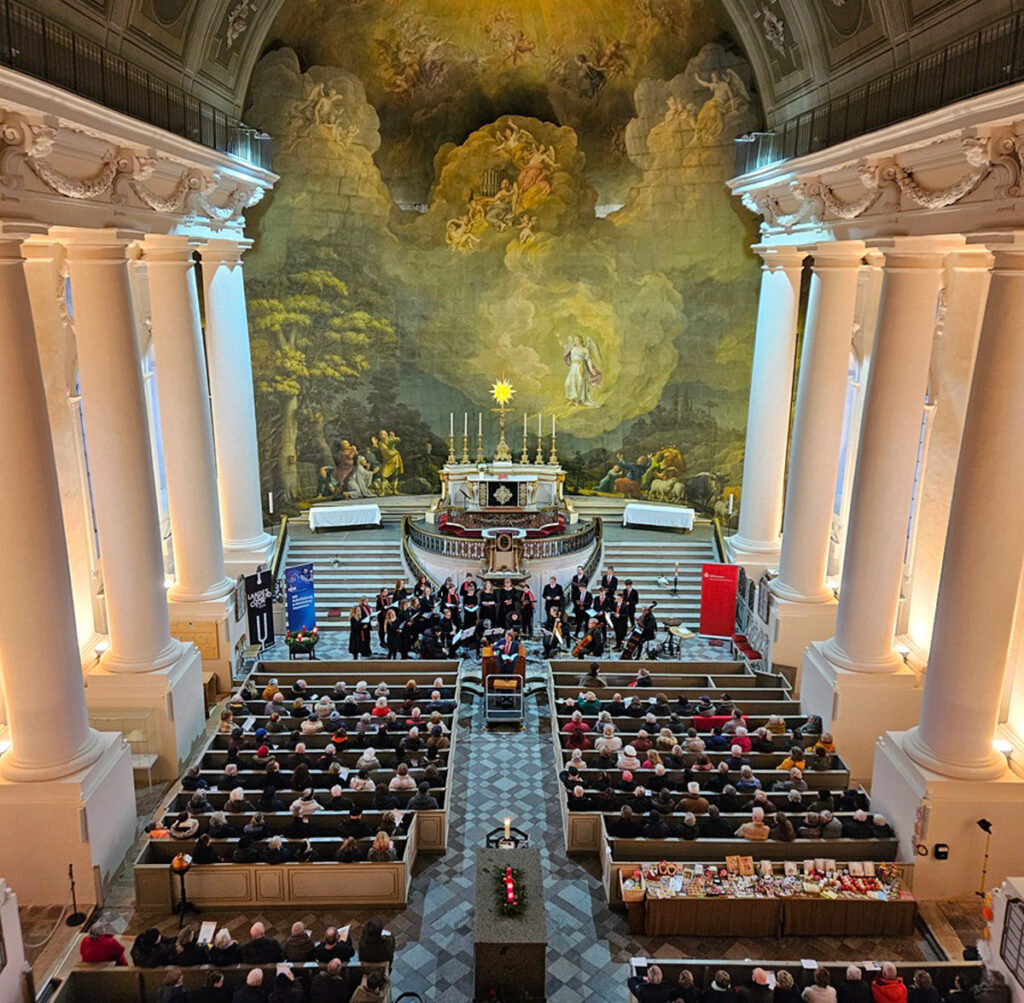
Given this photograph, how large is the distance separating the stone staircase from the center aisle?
785cm

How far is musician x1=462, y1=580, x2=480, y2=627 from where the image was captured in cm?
2069

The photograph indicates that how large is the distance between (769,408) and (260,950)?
52.4 ft

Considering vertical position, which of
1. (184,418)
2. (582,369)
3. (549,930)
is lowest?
(549,930)

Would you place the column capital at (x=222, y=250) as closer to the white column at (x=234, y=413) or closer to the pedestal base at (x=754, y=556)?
the white column at (x=234, y=413)

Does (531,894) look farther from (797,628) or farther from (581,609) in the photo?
(581,609)

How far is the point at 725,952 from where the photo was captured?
11281mm

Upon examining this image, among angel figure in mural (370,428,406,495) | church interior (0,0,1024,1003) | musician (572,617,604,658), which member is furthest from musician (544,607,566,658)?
angel figure in mural (370,428,406,495)

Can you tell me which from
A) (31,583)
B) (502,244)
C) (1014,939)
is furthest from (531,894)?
(502,244)

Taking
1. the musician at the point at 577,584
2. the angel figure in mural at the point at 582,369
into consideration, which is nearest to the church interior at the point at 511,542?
the musician at the point at 577,584

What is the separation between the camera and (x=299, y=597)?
802 inches

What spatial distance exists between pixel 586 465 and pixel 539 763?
47.3 feet

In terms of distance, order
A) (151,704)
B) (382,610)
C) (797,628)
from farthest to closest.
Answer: (382,610) < (797,628) < (151,704)

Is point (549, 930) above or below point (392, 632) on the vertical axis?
below

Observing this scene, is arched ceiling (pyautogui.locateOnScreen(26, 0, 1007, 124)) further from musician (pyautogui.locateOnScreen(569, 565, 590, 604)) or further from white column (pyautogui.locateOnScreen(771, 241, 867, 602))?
musician (pyautogui.locateOnScreen(569, 565, 590, 604))
